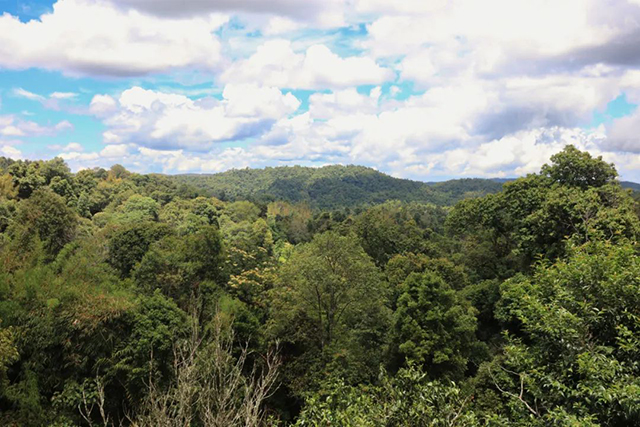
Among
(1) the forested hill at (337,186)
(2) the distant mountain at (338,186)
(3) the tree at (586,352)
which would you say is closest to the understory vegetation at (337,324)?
(3) the tree at (586,352)

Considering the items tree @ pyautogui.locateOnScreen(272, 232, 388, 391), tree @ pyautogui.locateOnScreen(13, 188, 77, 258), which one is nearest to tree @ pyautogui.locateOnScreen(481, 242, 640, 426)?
tree @ pyautogui.locateOnScreen(272, 232, 388, 391)

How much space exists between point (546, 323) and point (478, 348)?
43.3ft

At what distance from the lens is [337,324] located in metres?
16.2

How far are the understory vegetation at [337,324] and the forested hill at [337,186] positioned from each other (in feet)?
377

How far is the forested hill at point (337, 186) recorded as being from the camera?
151513 mm

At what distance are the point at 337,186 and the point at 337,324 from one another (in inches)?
5903

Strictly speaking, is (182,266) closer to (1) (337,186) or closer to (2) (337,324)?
(2) (337,324)

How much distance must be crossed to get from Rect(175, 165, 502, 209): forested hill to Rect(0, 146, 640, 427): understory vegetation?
115m

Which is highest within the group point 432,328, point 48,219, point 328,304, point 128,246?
point 48,219

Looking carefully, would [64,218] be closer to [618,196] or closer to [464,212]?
[464,212]

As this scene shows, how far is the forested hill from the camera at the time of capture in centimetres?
15151

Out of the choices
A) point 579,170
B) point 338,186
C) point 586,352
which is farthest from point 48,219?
point 338,186

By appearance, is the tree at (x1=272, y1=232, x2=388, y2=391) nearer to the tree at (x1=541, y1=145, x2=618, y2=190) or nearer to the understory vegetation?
the understory vegetation

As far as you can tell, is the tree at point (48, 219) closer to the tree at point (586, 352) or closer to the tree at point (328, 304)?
the tree at point (328, 304)
